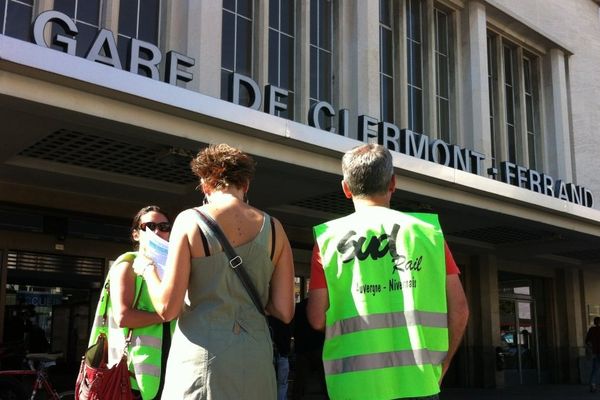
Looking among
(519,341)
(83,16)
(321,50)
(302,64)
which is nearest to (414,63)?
(321,50)

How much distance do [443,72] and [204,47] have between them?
285 inches

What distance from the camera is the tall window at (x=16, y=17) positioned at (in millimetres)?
8984

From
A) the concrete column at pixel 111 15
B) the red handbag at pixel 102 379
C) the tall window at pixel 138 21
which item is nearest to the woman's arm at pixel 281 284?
the red handbag at pixel 102 379

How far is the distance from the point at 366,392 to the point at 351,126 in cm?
993

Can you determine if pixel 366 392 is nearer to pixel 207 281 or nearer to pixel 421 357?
pixel 421 357

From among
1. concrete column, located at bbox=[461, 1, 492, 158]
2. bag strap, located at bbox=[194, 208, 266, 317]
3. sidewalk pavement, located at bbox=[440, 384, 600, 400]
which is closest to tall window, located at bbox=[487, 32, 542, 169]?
concrete column, located at bbox=[461, 1, 492, 158]

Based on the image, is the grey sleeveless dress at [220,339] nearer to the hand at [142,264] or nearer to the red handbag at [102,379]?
the hand at [142,264]

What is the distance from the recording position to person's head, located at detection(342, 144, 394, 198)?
8.72ft

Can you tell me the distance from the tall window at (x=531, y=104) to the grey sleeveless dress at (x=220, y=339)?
53.3 ft

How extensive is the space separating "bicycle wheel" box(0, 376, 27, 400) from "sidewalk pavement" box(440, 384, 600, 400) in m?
8.93

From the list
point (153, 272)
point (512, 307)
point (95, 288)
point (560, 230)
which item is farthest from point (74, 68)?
point (512, 307)

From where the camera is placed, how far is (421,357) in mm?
2479

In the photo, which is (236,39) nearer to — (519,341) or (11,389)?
(11,389)

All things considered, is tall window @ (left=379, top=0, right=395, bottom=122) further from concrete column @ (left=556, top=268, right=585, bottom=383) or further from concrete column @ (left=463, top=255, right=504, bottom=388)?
concrete column @ (left=556, top=268, right=585, bottom=383)
